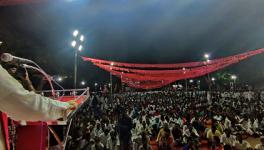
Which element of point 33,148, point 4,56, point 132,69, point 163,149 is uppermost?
point 132,69

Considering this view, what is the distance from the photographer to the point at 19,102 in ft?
4.35

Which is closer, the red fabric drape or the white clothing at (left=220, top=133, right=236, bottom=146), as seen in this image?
the white clothing at (left=220, top=133, right=236, bottom=146)

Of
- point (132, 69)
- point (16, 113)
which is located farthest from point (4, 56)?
point (132, 69)

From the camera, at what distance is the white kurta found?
1308 millimetres

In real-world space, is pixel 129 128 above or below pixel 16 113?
below

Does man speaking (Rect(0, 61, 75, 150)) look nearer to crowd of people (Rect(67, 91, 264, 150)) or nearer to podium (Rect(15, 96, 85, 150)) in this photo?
podium (Rect(15, 96, 85, 150))

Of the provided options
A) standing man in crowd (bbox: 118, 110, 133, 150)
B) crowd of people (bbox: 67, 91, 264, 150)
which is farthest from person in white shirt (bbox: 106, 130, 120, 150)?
standing man in crowd (bbox: 118, 110, 133, 150)

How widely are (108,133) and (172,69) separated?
6.75 meters

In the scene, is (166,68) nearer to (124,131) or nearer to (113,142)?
(124,131)

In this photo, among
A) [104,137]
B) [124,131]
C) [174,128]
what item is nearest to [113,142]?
[104,137]

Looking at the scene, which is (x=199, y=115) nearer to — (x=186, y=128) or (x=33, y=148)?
(x=186, y=128)

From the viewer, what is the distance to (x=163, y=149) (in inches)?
392

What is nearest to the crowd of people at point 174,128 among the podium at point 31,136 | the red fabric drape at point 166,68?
the podium at point 31,136

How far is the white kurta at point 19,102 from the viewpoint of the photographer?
4.29 feet
